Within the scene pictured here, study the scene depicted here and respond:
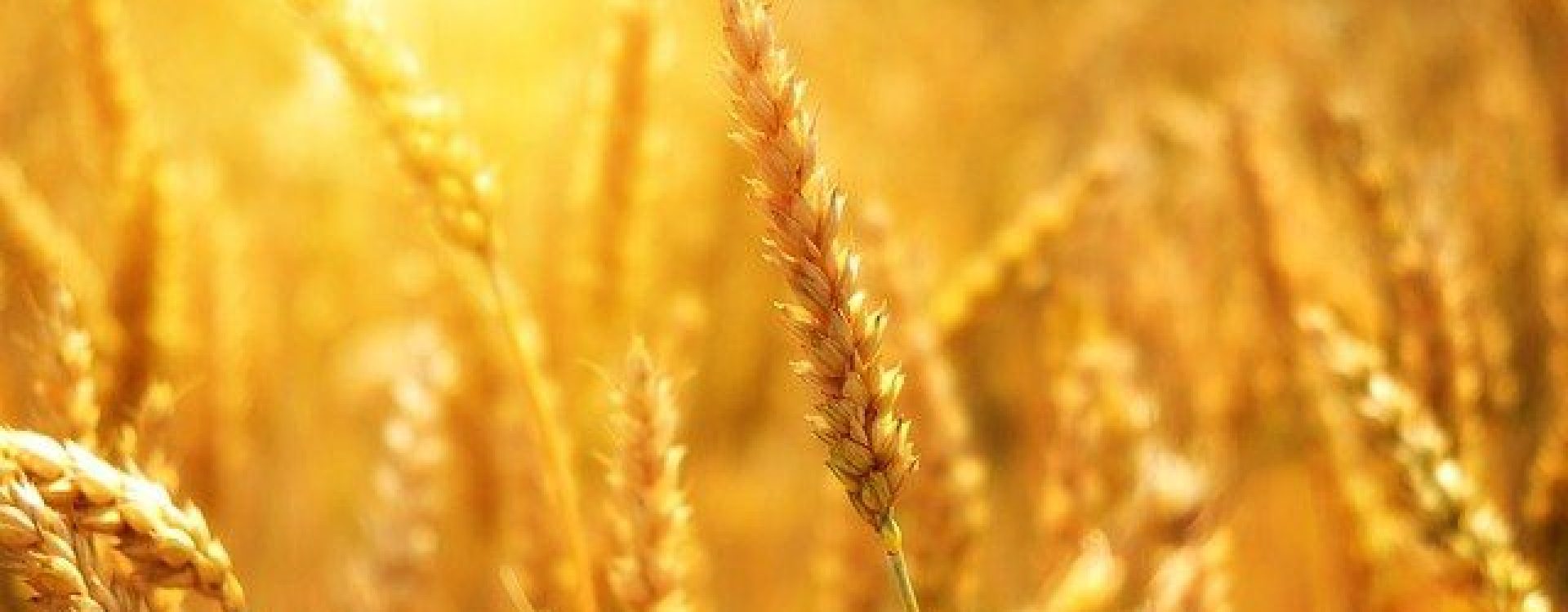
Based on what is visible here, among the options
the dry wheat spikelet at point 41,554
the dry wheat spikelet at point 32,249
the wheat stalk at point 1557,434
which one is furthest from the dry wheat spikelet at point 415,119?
the wheat stalk at point 1557,434

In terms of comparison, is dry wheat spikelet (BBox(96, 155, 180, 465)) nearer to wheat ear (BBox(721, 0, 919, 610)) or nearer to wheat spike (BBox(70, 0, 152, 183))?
wheat spike (BBox(70, 0, 152, 183))

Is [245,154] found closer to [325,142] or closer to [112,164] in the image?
[325,142]

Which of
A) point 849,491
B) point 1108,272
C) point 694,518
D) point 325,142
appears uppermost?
point 325,142

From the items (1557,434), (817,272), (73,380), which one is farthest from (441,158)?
(1557,434)

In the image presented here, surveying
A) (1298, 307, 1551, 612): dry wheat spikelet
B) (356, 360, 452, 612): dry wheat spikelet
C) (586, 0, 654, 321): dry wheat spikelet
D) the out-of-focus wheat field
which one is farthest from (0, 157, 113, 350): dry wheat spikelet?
(1298, 307, 1551, 612): dry wheat spikelet

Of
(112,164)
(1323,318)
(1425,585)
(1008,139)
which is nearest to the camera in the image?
(1323,318)

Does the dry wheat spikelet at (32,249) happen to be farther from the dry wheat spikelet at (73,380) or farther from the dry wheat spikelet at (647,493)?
the dry wheat spikelet at (647,493)

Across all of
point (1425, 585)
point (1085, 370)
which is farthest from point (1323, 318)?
point (1425, 585)
